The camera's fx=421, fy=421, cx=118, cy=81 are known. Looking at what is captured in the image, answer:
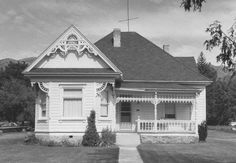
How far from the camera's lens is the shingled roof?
32812 millimetres

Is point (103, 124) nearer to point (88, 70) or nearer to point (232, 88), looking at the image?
point (88, 70)

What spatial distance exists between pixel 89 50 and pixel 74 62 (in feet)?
4.36

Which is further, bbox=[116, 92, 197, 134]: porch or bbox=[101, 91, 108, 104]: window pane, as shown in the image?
bbox=[116, 92, 197, 134]: porch

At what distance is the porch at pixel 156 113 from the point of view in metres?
29.2

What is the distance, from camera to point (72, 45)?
26.8 m

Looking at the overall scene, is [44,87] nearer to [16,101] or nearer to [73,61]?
[73,61]

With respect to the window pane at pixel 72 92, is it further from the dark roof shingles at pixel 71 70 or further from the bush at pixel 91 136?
the bush at pixel 91 136

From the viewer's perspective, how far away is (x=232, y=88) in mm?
98188

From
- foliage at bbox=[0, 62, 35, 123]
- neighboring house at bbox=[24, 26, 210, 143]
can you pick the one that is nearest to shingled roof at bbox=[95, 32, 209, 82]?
neighboring house at bbox=[24, 26, 210, 143]

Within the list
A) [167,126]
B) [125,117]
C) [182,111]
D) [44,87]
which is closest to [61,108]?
[44,87]

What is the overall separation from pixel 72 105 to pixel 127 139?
430 cm

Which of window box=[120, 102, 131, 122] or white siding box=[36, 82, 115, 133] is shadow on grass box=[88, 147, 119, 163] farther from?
window box=[120, 102, 131, 122]

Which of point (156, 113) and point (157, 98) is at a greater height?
point (157, 98)

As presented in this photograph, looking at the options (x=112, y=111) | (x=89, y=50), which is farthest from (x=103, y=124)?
(x=89, y=50)
